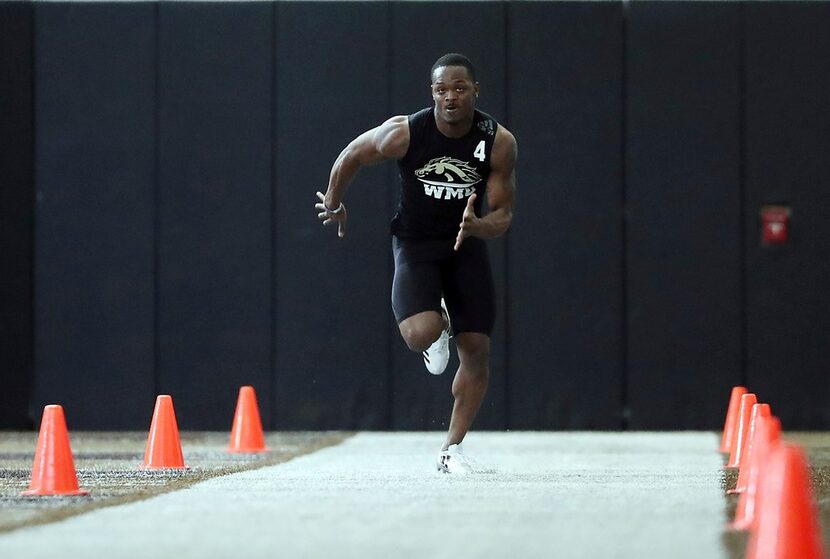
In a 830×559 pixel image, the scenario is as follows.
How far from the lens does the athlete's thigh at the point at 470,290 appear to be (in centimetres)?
648

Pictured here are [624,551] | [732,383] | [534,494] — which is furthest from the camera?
[732,383]

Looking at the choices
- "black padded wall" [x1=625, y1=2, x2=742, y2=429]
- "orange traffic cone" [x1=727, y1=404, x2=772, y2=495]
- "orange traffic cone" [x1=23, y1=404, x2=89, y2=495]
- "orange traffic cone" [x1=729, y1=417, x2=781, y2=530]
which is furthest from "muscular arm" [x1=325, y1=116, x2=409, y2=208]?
"black padded wall" [x1=625, y1=2, x2=742, y2=429]

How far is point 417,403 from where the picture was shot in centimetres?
1077

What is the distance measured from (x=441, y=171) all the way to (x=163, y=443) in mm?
1834

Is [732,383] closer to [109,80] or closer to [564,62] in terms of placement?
[564,62]

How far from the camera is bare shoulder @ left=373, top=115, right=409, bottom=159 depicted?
21.0ft

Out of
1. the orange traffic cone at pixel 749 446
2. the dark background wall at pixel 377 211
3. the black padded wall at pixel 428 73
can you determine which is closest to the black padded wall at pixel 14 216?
the dark background wall at pixel 377 211

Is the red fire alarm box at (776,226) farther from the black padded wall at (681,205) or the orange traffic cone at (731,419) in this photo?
the orange traffic cone at (731,419)

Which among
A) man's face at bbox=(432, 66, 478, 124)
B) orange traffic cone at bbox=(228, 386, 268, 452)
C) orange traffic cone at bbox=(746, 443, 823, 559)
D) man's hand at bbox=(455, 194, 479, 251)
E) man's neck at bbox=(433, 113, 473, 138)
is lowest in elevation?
orange traffic cone at bbox=(228, 386, 268, 452)

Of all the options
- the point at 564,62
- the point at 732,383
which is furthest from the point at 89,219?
the point at 732,383

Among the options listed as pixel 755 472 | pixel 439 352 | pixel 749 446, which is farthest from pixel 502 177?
pixel 755 472

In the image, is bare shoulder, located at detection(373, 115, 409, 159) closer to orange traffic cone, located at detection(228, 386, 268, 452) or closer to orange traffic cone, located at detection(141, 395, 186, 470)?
orange traffic cone, located at detection(141, 395, 186, 470)

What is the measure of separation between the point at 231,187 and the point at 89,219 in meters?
1.02

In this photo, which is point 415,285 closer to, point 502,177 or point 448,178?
point 448,178
